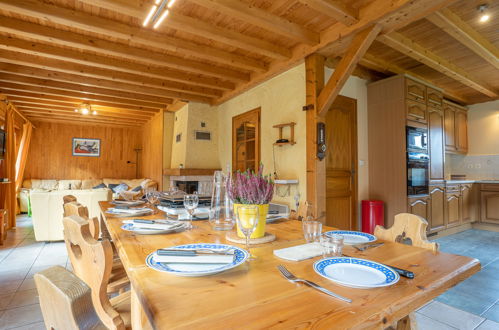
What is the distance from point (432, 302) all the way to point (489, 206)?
3857mm

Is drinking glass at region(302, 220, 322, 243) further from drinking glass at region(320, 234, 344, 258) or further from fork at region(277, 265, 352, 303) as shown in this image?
fork at region(277, 265, 352, 303)

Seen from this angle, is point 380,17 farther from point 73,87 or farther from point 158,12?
point 73,87

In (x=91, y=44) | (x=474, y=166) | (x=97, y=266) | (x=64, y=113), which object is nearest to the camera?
(x=97, y=266)

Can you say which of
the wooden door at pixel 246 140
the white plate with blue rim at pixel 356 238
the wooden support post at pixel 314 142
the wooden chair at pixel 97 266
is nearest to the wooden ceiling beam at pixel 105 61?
the wooden door at pixel 246 140

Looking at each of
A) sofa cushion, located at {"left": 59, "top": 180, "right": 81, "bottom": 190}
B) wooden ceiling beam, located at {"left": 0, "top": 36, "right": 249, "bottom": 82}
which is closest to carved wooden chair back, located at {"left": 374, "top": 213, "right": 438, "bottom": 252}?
wooden ceiling beam, located at {"left": 0, "top": 36, "right": 249, "bottom": 82}

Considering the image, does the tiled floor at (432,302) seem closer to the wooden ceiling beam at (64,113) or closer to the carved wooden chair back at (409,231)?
the carved wooden chair back at (409,231)

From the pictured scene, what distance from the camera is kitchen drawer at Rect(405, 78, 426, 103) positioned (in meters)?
3.66

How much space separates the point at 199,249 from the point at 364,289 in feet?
1.66

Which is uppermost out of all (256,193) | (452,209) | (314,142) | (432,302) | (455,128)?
(455,128)

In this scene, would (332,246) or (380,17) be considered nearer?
(332,246)

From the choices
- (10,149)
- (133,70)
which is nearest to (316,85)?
(133,70)

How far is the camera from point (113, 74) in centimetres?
412

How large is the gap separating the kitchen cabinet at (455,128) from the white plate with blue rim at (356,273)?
16.5 feet

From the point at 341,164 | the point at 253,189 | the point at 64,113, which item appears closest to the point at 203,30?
the point at 253,189
